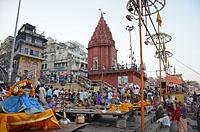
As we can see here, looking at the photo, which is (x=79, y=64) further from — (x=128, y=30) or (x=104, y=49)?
(x=128, y=30)

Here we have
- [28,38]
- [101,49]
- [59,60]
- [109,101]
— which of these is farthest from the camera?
[59,60]

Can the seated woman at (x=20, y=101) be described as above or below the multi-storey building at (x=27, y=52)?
below

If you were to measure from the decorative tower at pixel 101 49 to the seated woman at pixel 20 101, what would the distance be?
24.7 m

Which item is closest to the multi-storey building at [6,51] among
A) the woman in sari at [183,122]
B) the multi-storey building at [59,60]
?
the multi-storey building at [59,60]

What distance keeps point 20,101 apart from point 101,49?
2730cm

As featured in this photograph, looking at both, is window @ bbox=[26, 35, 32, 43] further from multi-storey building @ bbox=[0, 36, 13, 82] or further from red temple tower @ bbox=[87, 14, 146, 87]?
red temple tower @ bbox=[87, 14, 146, 87]

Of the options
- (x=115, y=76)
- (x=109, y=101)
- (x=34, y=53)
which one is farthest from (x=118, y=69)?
(x=34, y=53)

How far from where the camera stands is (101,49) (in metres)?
32.2

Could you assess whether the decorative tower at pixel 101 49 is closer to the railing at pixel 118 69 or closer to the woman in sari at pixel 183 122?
the railing at pixel 118 69

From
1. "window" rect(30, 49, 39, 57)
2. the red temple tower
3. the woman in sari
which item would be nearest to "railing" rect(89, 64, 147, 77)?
the red temple tower

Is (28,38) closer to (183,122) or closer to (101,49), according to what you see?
(101,49)

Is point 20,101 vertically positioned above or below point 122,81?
below

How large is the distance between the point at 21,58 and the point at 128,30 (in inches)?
822

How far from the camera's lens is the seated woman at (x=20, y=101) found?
508 cm
